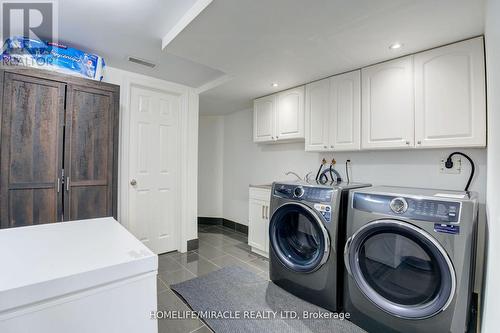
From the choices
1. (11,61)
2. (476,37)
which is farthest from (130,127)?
(476,37)

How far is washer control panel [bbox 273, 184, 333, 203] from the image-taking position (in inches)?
73.0

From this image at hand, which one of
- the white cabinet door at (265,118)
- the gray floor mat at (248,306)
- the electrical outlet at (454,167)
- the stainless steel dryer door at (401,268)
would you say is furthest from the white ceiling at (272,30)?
the gray floor mat at (248,306)

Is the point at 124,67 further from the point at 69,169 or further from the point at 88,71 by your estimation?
the point at 69,169

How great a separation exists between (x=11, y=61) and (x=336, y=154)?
311cm

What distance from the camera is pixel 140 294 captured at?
748 millimetres

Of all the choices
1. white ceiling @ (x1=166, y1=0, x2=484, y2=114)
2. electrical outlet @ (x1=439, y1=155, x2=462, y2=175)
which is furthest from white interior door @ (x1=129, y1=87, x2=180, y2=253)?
electrical outlet @ (x1=439, y1=155, x2=462, y2=175)

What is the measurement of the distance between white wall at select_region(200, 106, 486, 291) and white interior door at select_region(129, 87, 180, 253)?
127 cm

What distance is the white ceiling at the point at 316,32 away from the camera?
4.57 ft

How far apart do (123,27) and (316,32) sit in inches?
59.8

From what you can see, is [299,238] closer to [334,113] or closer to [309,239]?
[309,239]

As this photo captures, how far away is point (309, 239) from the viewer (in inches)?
80.4

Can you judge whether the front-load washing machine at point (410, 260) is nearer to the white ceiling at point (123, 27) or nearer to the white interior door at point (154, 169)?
the white ceiling at point (123, 27)

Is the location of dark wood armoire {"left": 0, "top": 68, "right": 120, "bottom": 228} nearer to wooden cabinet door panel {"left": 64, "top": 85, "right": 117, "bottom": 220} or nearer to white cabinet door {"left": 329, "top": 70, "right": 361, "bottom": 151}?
Result: wooden cabinet door panel {"left": 64, "top": 85, "right": 117, "bottom": 220}
